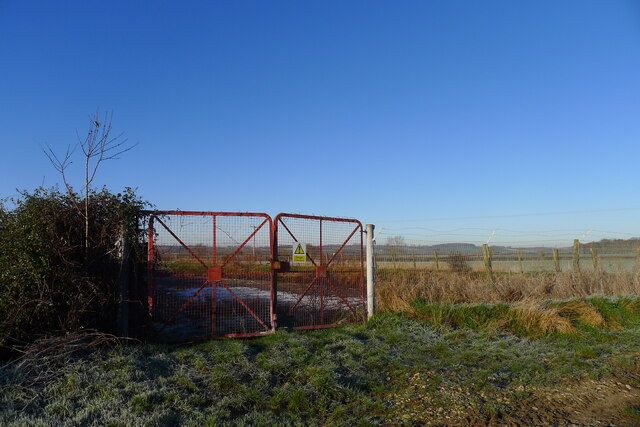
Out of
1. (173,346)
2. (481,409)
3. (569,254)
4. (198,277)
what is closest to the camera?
(481,409)

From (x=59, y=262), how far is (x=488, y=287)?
9477 millimetres

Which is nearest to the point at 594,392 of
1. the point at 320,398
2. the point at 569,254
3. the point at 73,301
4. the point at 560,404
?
the point at 560,404

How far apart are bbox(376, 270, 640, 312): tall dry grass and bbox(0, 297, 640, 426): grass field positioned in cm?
167

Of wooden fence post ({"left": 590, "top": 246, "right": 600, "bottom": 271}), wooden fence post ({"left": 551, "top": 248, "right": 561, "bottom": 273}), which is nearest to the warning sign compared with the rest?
wooden fence post ({"left": 551, "top": 248, "right": 561, "bottom": 273})

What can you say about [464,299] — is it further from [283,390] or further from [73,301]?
[73,301]

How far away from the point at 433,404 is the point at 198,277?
423 centimetres

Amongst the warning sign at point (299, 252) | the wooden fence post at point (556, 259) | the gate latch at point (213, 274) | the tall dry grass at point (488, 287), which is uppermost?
the warning sign at point (299, 252)

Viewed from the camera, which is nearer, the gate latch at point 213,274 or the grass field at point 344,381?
the grass field at point 344,381

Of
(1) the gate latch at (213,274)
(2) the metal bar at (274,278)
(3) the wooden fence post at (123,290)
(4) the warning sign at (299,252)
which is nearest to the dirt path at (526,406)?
(2) the metal bar at (274,278)

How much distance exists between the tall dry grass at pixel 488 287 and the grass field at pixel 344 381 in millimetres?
1669

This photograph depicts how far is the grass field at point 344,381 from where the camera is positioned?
14.7 feet

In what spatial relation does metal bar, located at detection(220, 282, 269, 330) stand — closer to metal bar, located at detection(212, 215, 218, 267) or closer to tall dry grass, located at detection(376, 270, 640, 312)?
metal bar, located at detection(212, 215, 218, 267)

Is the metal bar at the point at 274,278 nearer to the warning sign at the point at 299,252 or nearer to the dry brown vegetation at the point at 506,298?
the warning sign at the point at 299,252

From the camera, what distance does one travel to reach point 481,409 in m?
4.88
